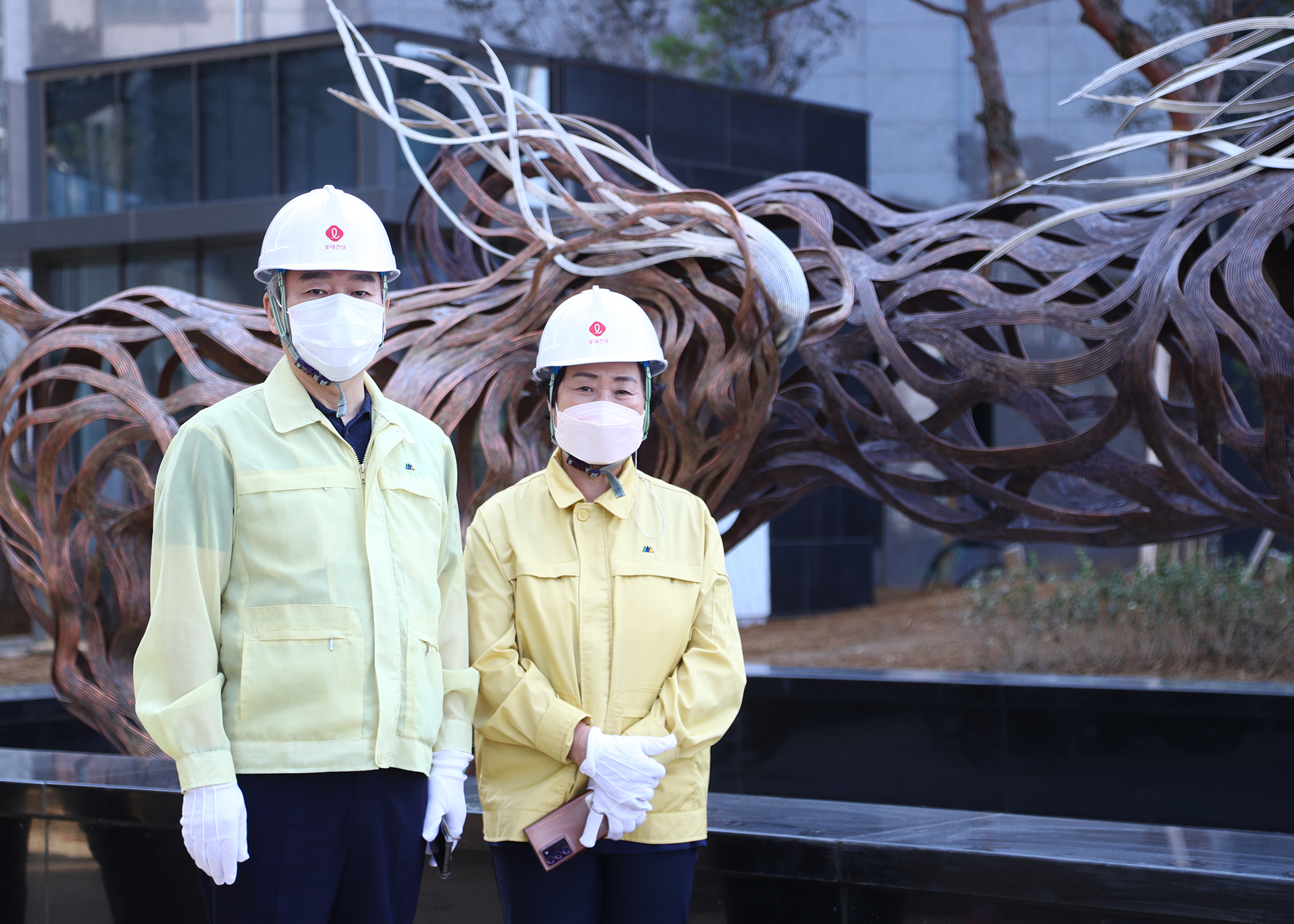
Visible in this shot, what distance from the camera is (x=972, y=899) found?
10.7 ft

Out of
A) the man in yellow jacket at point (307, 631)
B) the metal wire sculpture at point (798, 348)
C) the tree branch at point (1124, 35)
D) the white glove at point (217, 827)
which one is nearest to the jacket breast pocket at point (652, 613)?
the man in yellow jacket at point (307, 631)

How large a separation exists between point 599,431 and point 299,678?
0.80 meters

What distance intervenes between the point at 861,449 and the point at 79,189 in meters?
10.0

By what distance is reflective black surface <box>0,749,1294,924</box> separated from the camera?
3.12 metres

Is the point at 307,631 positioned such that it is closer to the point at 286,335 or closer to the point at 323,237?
the point at 286,335

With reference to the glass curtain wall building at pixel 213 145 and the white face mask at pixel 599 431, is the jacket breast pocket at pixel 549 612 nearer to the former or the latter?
the white face mask at pixel 599 431

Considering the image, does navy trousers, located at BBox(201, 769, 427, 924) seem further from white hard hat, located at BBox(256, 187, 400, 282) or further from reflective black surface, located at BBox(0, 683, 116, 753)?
reflective black surface, located at BBox(0, 683, 116, 753)

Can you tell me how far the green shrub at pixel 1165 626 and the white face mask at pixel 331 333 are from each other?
9147mm

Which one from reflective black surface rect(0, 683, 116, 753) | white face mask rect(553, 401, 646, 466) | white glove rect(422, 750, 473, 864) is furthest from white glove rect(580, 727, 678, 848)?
reflective black surface rect(0, 683, 116, 753)

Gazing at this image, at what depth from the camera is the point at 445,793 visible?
2.54 metres

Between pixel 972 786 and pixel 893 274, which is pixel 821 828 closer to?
pixel 893 274

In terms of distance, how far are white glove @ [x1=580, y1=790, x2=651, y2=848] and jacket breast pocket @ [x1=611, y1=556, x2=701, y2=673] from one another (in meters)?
0.26

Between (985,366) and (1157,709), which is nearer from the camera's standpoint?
(985,366)

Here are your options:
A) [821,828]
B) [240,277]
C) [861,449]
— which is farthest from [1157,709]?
[240,277]
